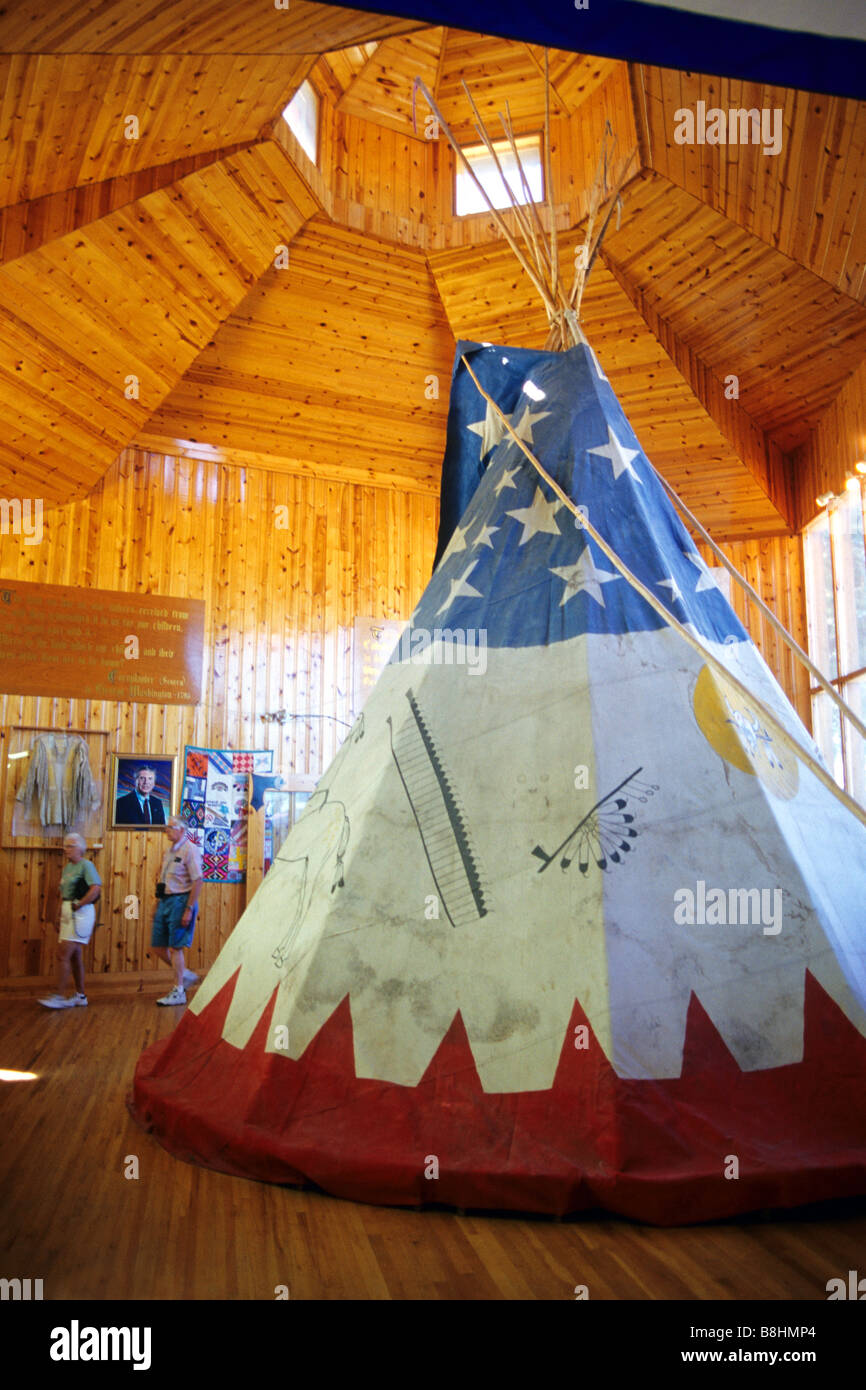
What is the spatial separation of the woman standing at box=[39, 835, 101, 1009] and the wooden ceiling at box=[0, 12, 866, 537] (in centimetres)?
241

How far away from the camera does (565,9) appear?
1560 millimetres

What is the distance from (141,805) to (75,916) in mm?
1000

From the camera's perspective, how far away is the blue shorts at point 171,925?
5.25 m

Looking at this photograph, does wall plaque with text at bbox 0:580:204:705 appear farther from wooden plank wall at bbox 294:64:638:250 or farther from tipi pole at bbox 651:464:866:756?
tipi pole at bbox 651:464:866:756

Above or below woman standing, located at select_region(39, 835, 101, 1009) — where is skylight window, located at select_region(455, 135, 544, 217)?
above

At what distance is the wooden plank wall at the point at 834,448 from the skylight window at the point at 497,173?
2366 mm

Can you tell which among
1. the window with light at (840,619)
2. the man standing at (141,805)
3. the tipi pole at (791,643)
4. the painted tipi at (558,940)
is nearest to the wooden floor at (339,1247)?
the painted tipi at (558,940)

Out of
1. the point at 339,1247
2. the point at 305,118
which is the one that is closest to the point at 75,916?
the point at 339,1247

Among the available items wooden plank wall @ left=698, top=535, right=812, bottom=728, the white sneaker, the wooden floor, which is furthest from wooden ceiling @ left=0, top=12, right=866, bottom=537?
the wooden floor

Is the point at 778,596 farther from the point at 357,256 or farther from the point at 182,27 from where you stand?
the point at 182,27

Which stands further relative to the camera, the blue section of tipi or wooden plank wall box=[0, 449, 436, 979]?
wooden plank wall box=[0, 449, 436, 979]

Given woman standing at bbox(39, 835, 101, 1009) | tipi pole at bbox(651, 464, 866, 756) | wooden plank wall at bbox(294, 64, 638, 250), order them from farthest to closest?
wooden plank wall at bbox(294, 64, 638, 250) < woman standing at bbox(39, 835, 101, 1009) < tipi pole at bbox(651, 464, 866, 756)

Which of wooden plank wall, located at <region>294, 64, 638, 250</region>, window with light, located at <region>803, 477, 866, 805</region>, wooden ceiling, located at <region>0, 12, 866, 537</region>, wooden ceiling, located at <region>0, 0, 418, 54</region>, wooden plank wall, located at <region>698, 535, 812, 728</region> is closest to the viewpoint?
wooden ceiling, located at <region>0, 0, 418, 54</region>

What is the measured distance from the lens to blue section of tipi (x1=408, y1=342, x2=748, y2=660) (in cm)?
271
